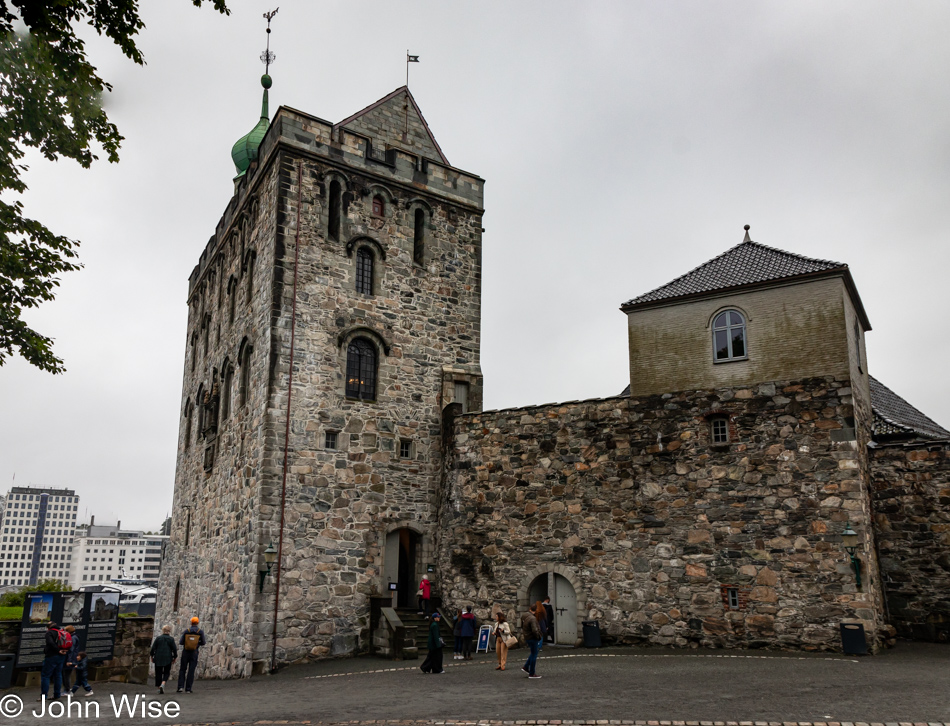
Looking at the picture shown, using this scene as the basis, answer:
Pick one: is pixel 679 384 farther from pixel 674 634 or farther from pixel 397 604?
pixel 397 604

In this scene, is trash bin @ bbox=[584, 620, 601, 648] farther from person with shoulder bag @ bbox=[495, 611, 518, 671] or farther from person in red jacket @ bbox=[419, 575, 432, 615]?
person in red jacket @ bbox=[419, 575, 432, 615]

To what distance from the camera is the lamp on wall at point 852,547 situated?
1544 centimetres

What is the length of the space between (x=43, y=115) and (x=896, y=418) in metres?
19.8

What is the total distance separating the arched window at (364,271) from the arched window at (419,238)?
145 cm

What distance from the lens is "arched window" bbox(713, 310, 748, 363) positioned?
1781 cm

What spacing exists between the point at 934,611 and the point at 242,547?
16006mm

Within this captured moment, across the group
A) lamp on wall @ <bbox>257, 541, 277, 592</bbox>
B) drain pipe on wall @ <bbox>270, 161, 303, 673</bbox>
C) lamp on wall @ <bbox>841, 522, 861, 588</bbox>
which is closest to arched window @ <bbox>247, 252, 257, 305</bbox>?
drain pipe on wall @ <bbox>270, 161, 303, 673</bbox>

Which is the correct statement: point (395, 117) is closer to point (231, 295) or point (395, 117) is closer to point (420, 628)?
point (231, 295)

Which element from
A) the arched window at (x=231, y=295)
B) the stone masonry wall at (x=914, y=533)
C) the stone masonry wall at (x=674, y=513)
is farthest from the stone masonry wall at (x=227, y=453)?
the stone masonry wall at (x=914, y=533)

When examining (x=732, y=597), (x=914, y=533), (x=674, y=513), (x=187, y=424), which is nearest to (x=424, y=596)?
(x=674, y=513)

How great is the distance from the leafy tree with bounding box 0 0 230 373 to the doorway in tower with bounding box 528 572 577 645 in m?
11.7

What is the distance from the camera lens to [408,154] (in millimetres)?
23531

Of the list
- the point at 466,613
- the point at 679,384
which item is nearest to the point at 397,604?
the point at 466,613

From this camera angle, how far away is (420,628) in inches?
769
